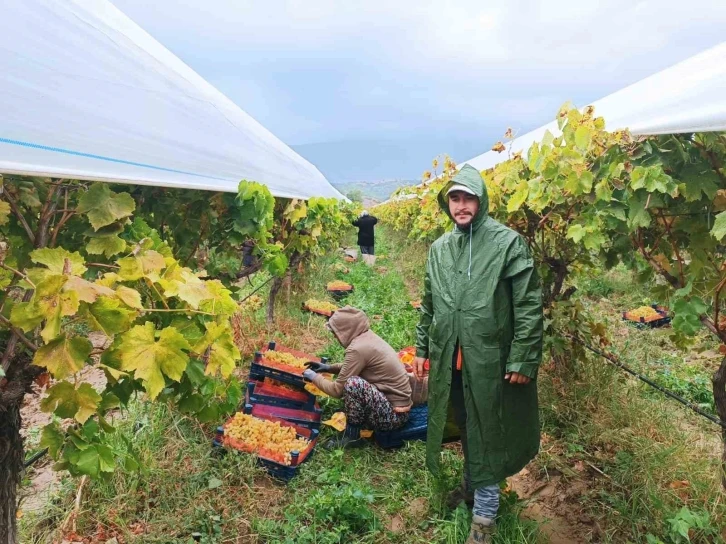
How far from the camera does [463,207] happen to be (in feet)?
7.00

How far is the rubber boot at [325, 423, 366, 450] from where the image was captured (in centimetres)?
325

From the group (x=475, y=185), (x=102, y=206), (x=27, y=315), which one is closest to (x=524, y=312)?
(x=475, y=185)

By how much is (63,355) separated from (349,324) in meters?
2.41

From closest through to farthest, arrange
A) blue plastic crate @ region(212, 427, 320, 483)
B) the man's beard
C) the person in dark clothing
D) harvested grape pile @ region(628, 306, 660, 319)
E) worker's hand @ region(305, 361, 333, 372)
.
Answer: the man's beard < blue plastic crate @ region(212, 427, 320, 483) < worker's hand @ region(305, 361, 333, 372) < harvested grape pile @ region(628, 306, 660, 319) < the person in dark clothing

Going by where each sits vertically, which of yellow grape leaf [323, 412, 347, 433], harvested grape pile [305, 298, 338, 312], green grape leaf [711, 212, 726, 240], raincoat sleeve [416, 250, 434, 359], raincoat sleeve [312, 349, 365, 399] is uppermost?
green grape leaf [711, 212, 726, 240]

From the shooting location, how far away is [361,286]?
8.47m

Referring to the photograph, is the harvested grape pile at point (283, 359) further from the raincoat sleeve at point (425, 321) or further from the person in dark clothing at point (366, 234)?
the person in dark clothing at point (366, 234)

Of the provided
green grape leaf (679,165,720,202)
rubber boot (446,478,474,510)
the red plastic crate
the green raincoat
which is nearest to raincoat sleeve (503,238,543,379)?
the green raincoat

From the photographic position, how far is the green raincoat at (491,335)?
2057mm

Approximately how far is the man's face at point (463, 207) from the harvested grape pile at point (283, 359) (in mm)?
2376

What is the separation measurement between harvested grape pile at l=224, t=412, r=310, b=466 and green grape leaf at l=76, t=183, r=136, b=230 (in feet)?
6.49

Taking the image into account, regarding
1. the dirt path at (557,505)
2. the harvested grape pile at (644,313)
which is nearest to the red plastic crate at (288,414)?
the dirt path at (557,505)

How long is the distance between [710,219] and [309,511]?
2.36 metres

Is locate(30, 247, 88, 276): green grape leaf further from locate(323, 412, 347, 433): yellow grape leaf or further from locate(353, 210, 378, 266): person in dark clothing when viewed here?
locate(353, 210, 378, 266): person in dark clothing
